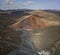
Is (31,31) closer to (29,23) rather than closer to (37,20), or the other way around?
(29,23)

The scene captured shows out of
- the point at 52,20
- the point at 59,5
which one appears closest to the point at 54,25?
the point at 52,20

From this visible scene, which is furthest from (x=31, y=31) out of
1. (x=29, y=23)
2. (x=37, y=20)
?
(x=37, y=20)

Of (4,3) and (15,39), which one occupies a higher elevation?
(4,3)

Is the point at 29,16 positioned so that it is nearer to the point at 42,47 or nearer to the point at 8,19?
the point at 8,19

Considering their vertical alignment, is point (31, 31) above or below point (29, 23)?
below

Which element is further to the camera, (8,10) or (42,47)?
(8,10)
